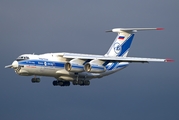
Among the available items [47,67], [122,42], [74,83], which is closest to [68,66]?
[47,67]

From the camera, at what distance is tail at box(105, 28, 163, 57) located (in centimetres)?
4672

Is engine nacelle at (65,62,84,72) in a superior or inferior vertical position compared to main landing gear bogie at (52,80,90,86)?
superior

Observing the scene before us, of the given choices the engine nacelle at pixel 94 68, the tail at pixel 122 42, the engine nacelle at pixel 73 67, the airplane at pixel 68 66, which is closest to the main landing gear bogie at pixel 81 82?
the airplane at pixel 68 66

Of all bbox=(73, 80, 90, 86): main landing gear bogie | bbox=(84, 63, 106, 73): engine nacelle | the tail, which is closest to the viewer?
bbox=(84, 63, 106, 73): engine nacelle

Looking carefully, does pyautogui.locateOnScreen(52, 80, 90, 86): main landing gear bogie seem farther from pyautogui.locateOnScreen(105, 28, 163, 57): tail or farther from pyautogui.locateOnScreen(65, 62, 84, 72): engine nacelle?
pyautogui.locateOnScreen(105, 28, 163, 57): tail

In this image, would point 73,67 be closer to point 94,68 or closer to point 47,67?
point 94,68

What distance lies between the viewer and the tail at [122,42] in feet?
153

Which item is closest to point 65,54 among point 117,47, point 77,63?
point 77,63

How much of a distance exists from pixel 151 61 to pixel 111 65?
359cm

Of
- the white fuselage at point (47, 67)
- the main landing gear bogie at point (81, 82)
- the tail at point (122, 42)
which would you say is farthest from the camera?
the tail at point (122, 42)

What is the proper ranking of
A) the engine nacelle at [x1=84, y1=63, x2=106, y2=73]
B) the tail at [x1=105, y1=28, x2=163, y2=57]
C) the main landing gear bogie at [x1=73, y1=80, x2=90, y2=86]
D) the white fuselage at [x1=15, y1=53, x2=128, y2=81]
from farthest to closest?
the tail at [x1=105, y1=28, x2=163, y2=57], the main landing gear bogie at [x1=73, y1=80, x2=90, y2=86], the engine nacelle at [x1=84, y1=63, x2=106, y2=73], the white fuselage at [x1=15, y1=53, x2=128, y2=81]

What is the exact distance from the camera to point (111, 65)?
45.7 meters

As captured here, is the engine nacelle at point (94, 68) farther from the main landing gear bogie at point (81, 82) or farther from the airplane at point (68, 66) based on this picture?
the main landing gear bogie at point (81, 82)

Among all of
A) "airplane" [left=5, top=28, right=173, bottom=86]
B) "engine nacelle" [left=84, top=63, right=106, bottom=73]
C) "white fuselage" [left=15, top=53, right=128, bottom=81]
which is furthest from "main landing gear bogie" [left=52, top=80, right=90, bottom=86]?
"engine nacelle" [left=84, top=63, right=106, bottom=73]
